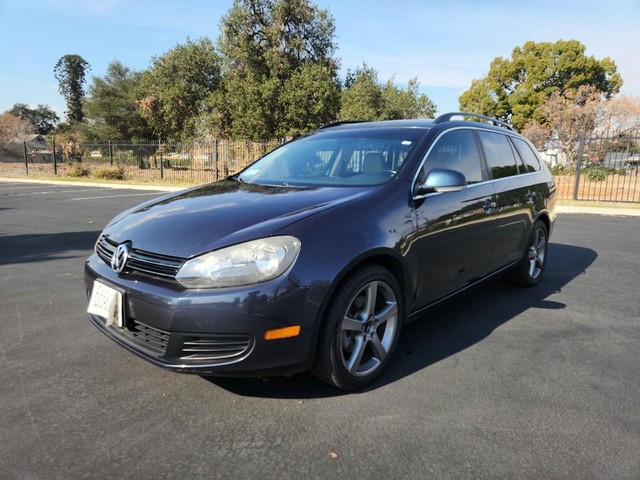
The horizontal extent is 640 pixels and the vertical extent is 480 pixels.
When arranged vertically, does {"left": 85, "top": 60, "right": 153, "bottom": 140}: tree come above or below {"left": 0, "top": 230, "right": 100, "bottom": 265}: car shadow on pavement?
above

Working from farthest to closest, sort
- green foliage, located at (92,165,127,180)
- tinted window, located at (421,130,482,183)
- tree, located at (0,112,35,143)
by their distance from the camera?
tree, located at (0,112,35,143) < green foliage, located at (92,165,127,180) < tinted window, located at (421,130,482,183)

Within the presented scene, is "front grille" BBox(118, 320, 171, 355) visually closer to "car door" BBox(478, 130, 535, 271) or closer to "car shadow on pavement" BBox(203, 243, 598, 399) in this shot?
"car shadow on pavement" BBox(203, 243, 598, 399)

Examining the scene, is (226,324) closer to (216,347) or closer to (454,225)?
(216,347)

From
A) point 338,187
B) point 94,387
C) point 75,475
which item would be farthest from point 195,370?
point 338,187

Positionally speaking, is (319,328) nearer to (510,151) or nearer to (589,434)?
(589,434)

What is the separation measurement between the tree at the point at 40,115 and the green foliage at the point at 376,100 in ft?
256

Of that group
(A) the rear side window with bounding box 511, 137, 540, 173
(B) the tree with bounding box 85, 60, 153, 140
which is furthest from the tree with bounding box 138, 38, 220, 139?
(A) the rear side window with bounding box 511, 137, 540, 173

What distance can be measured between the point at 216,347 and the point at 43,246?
5.64 m

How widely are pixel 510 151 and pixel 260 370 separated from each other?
137 inches

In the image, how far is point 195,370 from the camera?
236 centimetres

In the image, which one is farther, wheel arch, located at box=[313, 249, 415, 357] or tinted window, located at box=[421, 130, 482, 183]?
tinted window, located at box=[421, 130, 482, 183]

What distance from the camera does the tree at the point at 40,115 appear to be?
87312 mm

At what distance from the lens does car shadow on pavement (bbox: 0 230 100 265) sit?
6113mm

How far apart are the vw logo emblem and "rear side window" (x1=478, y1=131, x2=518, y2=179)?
3.04m
